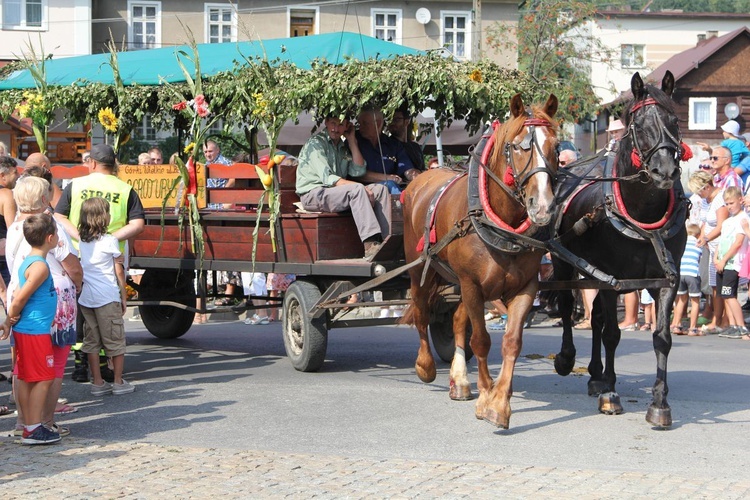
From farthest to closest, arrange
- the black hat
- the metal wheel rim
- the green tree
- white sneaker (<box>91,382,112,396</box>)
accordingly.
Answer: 1. the green tree
2. the metal wheel rim
3. the black hat
4. white sneaker (<box>91,382,112,396</box>)

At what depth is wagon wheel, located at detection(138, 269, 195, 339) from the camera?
40.0 feet

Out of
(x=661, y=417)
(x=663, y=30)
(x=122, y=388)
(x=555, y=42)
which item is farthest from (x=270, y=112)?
(x=663, y=30)

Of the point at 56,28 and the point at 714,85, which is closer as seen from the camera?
the point at 56,28

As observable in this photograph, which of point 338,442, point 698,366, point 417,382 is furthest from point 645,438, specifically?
point 698,366

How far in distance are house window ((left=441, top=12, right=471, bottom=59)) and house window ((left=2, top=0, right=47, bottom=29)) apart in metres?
14.6

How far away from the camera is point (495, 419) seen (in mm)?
7465

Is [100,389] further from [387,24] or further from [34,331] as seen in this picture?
[387,24]

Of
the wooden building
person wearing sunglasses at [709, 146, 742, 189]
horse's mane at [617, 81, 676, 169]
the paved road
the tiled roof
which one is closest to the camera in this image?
the paved road

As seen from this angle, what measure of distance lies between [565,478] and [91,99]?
745 centimetres

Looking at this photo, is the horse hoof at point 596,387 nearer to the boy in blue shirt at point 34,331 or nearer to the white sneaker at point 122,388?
the white sneaker at point 122,388

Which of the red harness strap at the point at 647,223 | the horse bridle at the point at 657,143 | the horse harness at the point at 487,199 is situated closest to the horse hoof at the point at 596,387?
the red harness strap at the point at 647,223

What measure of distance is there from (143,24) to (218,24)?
266cm

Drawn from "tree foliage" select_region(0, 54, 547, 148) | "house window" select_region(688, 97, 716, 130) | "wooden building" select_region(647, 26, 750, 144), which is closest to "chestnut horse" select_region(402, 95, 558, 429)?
"tree foliage" select_region(0, 54, 547, 148)

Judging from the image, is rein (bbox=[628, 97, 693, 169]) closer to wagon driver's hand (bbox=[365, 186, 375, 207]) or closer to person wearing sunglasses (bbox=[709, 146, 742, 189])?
wagon driver's hand (bbox=[365, 186, 375, 207])
